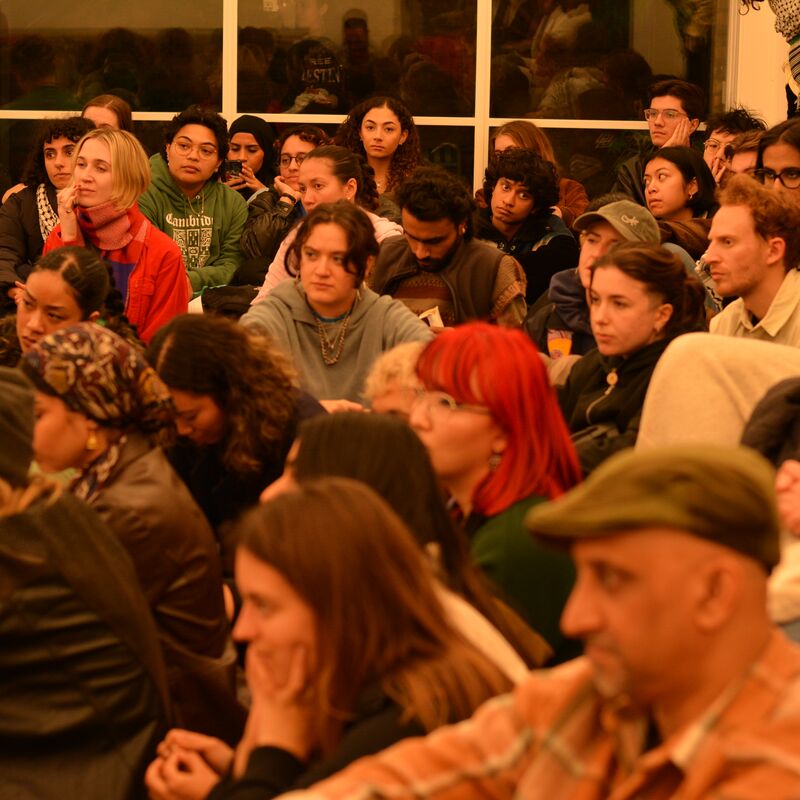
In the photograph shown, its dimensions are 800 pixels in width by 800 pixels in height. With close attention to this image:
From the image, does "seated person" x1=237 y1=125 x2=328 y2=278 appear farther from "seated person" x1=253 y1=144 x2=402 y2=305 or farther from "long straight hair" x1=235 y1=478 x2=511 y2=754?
"long straight hair" x1=235 y1=478 x2=511 y2=754

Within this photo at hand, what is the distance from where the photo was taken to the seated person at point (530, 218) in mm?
5688

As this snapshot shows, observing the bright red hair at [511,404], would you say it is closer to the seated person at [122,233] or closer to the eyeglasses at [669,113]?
the seated person at [122,233]

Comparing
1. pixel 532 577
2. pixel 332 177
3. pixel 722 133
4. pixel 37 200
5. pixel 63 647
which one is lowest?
pixel 63 647

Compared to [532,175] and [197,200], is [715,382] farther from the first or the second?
[197,200]

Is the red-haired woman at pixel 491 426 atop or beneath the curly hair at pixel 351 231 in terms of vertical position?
beneath

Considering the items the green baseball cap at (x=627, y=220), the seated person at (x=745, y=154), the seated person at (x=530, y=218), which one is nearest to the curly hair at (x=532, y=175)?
the seated person at (x=530, y=218)

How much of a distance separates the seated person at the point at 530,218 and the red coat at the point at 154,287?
1353mm

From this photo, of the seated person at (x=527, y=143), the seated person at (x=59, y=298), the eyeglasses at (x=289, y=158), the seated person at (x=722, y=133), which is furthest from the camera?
the eyeglasses at (x=289, y=158)

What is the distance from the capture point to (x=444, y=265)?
Answer: 521 centimetres

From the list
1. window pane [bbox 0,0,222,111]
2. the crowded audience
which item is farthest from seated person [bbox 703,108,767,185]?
window pane [bbox 0,0,222,111]

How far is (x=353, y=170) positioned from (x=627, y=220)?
4.93 feet

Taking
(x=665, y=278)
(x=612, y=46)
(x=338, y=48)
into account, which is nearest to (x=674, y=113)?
(x=612, y=46)

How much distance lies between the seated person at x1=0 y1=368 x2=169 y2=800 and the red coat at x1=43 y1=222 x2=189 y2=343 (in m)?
2.70

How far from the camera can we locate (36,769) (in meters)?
2.50
